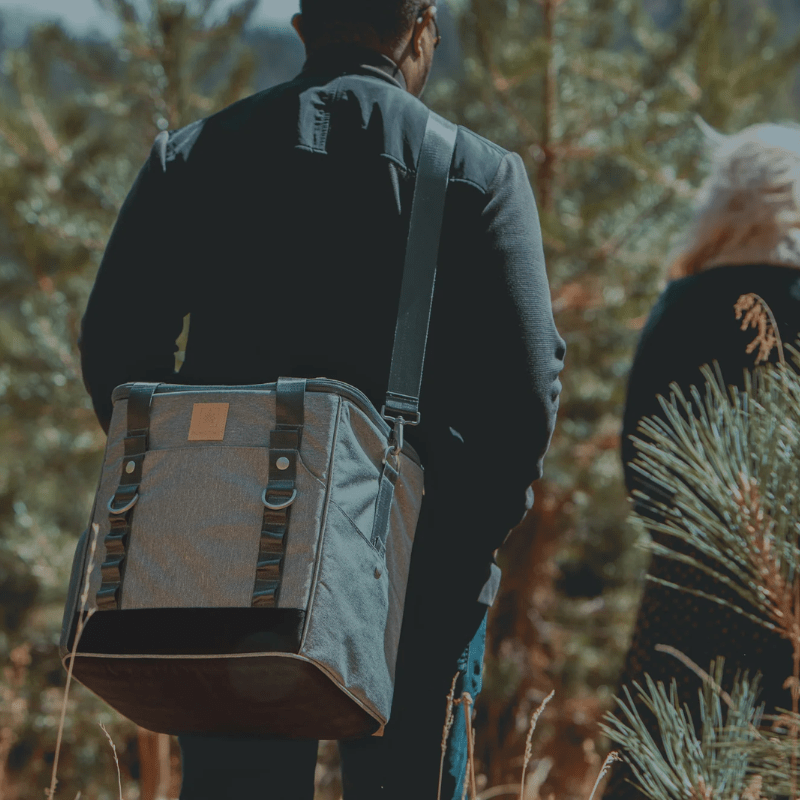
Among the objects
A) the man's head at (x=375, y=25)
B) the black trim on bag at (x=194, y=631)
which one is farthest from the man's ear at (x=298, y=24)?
the black trim on bag at (x=194, y=631)

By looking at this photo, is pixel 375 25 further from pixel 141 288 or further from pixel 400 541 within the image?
pixel 400 541

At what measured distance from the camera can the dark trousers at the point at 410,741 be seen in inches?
37.0

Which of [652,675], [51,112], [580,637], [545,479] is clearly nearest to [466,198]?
[652,675]

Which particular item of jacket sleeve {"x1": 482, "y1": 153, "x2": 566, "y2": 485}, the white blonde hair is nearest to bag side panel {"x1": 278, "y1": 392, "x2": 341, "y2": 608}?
jacket sleeve {"x1": 482, "y1": 153, "x2": 566, "y2": 485}

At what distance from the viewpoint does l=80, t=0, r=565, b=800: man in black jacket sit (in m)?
0.98

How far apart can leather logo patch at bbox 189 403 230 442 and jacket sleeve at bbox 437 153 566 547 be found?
263 millimetres

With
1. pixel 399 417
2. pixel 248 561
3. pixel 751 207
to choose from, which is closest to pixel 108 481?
pixel 248 561

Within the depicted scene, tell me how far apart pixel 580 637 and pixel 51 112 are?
3.16 meters

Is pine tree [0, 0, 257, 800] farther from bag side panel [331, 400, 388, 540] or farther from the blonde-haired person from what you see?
bag side panel [331, 400, 388, 540]

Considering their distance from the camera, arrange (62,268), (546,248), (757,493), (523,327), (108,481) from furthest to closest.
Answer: (62,268)
(546,248)
(523,327)
(108,481)
(757,493)

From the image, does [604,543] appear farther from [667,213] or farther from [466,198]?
[466,198]

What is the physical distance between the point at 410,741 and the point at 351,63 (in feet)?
2.51

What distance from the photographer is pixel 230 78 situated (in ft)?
11.7

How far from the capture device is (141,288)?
104 centimetres
